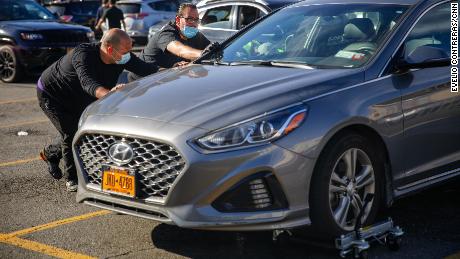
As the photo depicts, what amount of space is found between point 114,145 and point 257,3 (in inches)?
291

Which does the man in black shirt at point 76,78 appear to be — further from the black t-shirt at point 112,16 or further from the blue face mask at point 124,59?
the black t-shirt at point 112,16

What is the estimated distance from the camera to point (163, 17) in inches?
940

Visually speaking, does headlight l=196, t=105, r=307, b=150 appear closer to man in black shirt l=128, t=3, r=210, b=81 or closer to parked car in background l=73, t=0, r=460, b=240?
parked car in background l=73, t=0, r=460, b=240

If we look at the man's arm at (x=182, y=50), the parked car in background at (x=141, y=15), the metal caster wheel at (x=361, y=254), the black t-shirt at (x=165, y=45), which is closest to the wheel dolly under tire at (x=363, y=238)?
the metal caster wheel at (x=361, y=254)

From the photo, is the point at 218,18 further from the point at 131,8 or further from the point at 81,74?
the point at 131,8

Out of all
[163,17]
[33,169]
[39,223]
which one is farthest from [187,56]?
[163,17]

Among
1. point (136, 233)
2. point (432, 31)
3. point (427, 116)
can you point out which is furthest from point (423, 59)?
point (136, 233)

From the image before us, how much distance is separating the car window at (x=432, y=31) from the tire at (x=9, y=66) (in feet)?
34.9

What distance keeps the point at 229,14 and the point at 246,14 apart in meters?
0.35

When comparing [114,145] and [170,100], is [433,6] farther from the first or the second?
[114,145]

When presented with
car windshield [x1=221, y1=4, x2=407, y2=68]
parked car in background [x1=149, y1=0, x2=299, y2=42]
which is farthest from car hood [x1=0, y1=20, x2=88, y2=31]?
car windshield [x1=221, y1=4, x2=407, y2=68]

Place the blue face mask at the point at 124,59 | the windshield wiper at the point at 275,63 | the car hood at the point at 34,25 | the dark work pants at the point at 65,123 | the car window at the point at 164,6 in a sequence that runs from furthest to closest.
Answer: the car window at the point at 164,6 < the car hood at the point at 34,25 < the dark work pants at the point at 65,123 < the blue face mask at the point at 124,59 < the windshield wiper at the point at 275,63

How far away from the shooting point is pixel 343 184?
4.89 metres

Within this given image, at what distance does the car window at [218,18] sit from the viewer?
485 inches
